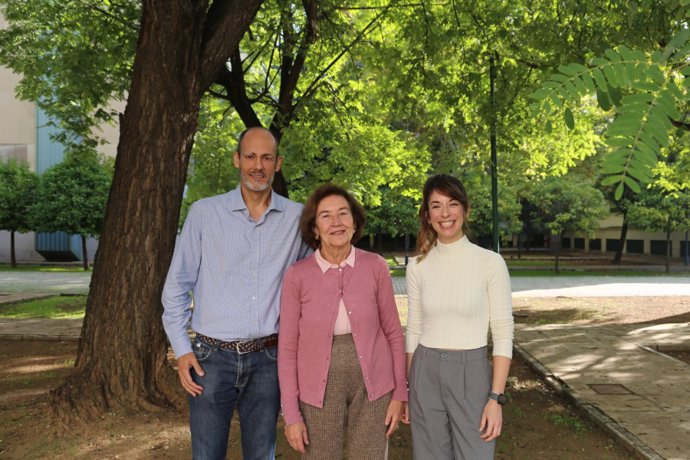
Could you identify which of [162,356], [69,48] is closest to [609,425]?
[162,356]

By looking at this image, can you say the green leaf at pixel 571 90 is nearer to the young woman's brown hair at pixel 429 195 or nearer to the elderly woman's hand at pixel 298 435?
the young woman's brown hair at pixel 429 195

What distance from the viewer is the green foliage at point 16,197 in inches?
1330

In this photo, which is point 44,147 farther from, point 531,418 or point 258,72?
point 531,418

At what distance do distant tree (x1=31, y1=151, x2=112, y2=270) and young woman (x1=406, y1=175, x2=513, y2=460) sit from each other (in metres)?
32.7

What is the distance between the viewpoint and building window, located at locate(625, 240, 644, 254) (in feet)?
142

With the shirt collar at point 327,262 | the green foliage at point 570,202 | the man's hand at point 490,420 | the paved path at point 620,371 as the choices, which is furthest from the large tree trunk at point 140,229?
the green foliage at point 570,202

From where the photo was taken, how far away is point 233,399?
2.98 m

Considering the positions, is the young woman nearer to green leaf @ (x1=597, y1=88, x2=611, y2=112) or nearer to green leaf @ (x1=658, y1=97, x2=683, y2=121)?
green leaf @ (x1=597, y1=88, x2=611, y2=112)

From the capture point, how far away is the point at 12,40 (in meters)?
10.7

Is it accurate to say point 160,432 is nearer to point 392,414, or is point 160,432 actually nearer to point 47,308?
point 392,414

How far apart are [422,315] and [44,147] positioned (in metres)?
41.8

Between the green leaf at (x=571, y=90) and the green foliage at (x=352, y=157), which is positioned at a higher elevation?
the green foliage at (x=352, y=157)

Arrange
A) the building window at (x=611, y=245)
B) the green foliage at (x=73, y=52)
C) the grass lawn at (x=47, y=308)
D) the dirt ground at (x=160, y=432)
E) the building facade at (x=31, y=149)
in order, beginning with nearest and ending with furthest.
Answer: the dirt ground at (x=160, y=432), the green foliage at (x=73, y=52), the grass lawn at (x=47, y=308), the building facade at (x=31, y=149), the building window at (x=611, y=245)

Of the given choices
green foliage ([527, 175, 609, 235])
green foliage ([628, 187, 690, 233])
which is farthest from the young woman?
green foliage ([628, 187, 690, 233])
